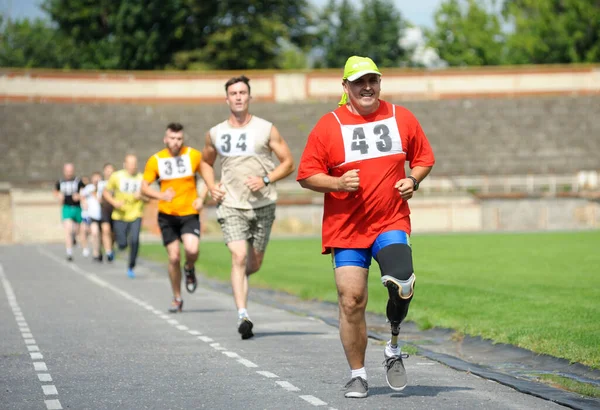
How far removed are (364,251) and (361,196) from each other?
390 mm

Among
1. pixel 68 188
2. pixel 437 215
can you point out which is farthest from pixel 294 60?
pixel 68 188

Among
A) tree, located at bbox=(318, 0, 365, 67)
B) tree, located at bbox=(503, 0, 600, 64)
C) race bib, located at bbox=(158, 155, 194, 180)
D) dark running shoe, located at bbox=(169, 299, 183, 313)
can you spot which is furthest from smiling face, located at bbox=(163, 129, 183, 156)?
tree, located at bbox=(318, 0, 365, 67)

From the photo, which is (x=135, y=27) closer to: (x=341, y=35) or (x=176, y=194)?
(x=341, y=35)

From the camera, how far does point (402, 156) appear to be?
27.3ft

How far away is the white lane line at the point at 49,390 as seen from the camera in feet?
28.0

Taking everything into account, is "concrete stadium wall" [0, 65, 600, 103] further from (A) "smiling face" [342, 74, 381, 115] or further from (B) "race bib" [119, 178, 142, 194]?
(A) "smiling face" [342, 74, 381, 115]

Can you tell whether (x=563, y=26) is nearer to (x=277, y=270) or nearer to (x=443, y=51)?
(x=443, y=51)

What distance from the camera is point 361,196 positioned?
26.9 ft

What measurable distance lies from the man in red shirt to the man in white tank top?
4.32 metres

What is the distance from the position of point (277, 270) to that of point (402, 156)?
1537 cm

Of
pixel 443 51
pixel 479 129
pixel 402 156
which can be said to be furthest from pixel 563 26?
pixel 402 156

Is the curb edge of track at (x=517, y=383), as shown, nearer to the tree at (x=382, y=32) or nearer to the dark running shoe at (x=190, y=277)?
the dark running shoe at (x=190, y=277)

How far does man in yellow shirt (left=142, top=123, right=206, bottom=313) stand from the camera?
15.4 metres

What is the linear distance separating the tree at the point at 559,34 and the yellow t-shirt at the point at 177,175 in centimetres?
6042
